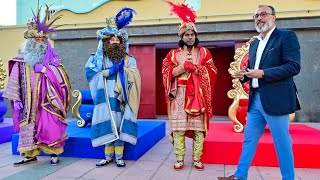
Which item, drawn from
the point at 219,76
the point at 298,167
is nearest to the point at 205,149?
the point at 298,167

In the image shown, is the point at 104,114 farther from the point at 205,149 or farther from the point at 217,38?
the point at 217,38

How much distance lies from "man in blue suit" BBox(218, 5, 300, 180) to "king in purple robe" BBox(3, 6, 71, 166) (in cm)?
223

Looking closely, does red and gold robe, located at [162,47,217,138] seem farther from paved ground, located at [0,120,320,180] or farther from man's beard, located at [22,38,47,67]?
man's beard, located at [22,38,47,67]

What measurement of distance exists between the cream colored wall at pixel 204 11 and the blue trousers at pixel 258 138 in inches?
234

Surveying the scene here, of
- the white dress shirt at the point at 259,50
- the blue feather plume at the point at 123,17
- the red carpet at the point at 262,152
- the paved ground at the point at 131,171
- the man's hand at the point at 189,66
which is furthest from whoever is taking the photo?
the blue feather plume at the point at 123,17

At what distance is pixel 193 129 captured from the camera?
3.28 meters

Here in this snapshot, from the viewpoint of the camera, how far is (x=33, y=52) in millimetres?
3527

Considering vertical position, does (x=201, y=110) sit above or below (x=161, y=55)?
below

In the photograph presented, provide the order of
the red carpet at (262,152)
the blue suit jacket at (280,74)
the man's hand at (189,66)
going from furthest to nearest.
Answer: the red carpet at (262,152) → the man's hand at (189,66) → the blue suit jacket at (280,74)

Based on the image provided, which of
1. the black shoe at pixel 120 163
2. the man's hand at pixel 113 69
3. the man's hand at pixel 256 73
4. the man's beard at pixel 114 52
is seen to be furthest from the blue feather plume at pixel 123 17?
the man's hand at pixel 256 73

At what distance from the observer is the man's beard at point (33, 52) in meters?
3.51

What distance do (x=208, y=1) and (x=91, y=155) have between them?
238 inches

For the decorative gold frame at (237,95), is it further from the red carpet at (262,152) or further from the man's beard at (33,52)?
Answer: the man's beard at (33,52)

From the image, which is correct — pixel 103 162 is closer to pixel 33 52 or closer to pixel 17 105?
pixel 17 105
